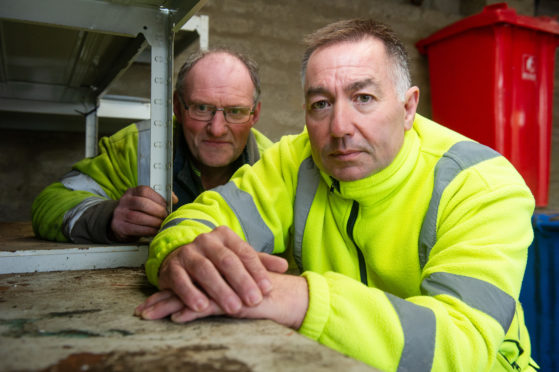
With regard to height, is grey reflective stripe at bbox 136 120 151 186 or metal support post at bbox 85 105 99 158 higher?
metal support post at bbox 85 105 99 158

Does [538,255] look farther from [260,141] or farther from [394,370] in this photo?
[394,370]

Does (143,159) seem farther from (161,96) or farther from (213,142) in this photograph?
(161,96)

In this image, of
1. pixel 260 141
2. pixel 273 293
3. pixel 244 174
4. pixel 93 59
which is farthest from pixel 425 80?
pixel 273 293

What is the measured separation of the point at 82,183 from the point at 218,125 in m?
0.51

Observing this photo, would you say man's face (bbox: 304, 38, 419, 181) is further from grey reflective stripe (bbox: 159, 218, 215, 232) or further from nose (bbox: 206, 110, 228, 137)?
nose (bbox: 206, 110, 228, 137)

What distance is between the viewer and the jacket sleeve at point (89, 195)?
4.39ft

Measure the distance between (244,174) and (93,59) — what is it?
3.37 feet

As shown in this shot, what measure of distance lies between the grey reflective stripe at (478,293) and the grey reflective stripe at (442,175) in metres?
0.16

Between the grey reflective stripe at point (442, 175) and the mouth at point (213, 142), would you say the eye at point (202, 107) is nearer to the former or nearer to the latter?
the mouth at point (213, 142)

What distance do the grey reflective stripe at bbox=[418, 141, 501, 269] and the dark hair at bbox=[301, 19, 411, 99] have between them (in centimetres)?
20

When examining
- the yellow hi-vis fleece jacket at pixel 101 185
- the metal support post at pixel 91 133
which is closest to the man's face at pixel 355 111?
the yellow hi-vis fleece jacket at pixel 101 185

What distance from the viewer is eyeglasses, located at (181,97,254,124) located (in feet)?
5.68

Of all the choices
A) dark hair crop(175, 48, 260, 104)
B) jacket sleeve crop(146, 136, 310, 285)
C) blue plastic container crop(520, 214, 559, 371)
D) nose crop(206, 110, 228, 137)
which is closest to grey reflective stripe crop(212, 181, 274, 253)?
jacket sleeve crop(146, 136, 310, 285)

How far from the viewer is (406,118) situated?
111cm
